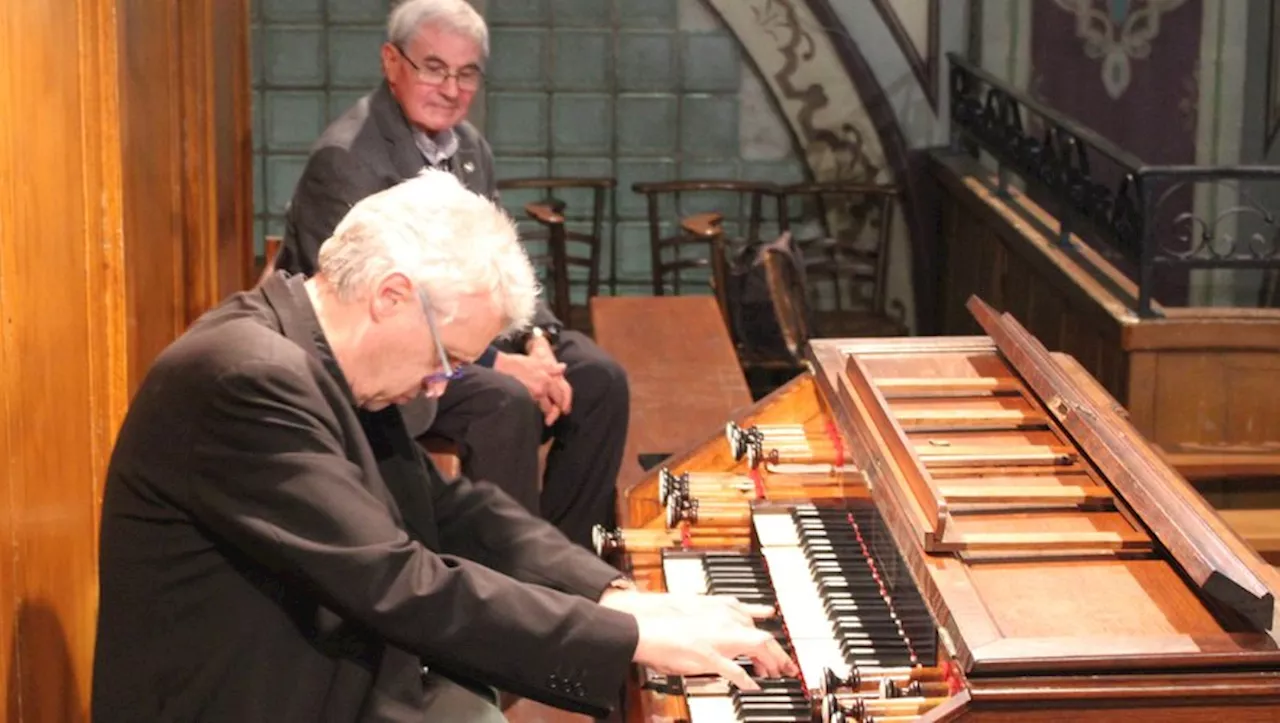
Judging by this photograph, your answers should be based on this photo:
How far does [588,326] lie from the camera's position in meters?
7.55

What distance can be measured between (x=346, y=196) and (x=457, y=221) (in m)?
1.88

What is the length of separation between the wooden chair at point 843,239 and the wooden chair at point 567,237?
2.64 ft

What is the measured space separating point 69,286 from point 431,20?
1.77 m

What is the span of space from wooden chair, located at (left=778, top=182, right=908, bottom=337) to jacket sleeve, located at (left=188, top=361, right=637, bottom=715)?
18.3ft

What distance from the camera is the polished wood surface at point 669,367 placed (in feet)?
15.8

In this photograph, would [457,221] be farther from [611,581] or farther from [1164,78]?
[1164,78]

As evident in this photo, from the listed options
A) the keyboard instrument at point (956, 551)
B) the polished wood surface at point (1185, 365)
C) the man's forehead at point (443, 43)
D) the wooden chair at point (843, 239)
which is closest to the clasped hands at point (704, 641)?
the keyboard instrument at point (956, 551)

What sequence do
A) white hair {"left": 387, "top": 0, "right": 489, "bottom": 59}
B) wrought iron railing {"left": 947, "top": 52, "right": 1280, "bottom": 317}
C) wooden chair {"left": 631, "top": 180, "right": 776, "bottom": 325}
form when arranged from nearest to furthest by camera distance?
white hair {"left": 387, "top": 0, "right": 489, "bottom": 59}, wrought iron railing {"left": 947, "top": 52, "right": 1280, "bottom": 317}, wooden chair {"left": 631, "top": 180, "right": 776, "bottom": 325}

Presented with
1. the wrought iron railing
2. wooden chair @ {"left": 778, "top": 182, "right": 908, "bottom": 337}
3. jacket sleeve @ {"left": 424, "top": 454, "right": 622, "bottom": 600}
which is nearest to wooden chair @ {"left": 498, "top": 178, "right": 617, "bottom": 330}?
wooden chair @ {"left": 778, "top": 182, "right": 908, "bottom": 337}

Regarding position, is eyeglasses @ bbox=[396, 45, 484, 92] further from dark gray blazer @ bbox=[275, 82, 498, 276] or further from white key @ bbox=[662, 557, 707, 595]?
white key @ bbox=[662, 557, 707, 595]

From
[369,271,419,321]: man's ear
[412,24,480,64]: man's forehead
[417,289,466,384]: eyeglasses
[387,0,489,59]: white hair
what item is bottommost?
[417,289,466,384]: eyeglasses

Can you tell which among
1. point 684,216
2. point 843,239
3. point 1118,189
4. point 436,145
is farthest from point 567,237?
point 436,145

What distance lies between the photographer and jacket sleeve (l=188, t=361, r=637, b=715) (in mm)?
2244

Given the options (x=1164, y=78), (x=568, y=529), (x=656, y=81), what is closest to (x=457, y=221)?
(x=568, y=529)
